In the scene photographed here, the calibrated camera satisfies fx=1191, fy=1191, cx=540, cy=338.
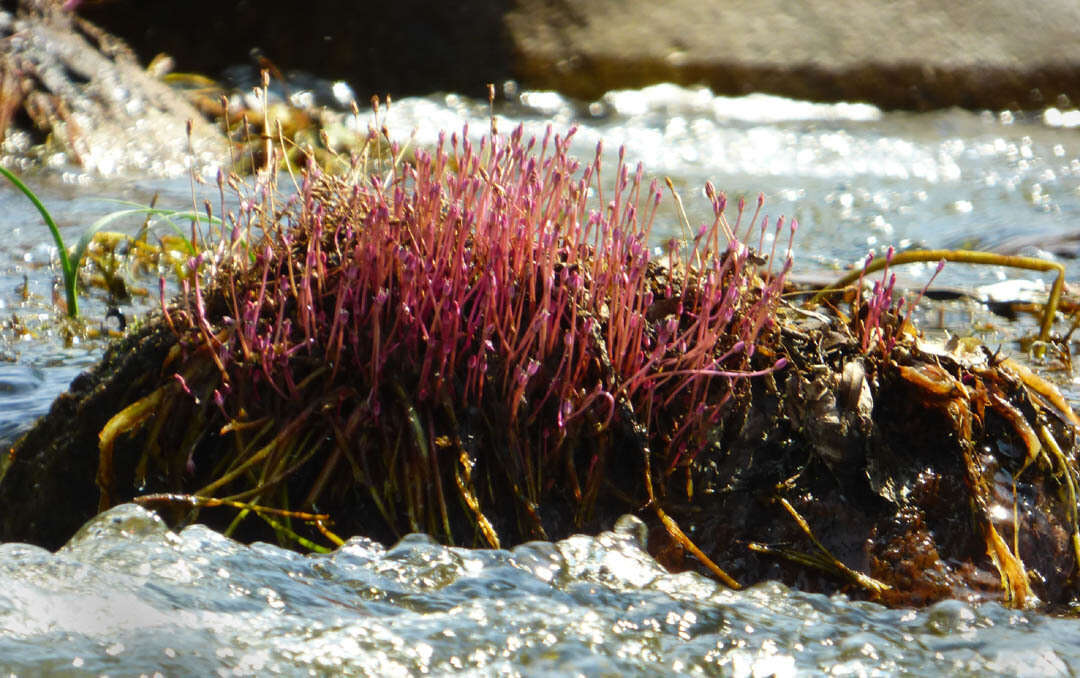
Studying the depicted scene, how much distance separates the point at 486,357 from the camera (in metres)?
3.30

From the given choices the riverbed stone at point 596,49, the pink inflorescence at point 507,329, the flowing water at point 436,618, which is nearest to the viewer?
the flowing water at point 436,618

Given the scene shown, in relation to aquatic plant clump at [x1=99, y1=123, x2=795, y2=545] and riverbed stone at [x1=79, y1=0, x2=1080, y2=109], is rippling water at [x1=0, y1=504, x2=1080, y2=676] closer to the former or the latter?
aquatic plant clump at [x1=99, y1=123, x2=795, y2=545]

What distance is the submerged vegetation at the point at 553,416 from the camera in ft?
10.8

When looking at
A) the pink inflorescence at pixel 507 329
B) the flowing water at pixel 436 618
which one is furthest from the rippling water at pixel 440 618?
the pink inflorescence at pixel 507 329

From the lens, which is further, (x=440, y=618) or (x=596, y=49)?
(x=596, y=49)

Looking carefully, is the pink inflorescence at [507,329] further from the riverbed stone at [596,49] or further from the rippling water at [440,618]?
the riverbed stone at [596,49]

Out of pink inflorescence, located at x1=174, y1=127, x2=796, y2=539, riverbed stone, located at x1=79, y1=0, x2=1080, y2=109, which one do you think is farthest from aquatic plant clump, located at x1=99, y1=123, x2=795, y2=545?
riverbed stone, located at x1=79, y1=0, x2=1080, y2=109

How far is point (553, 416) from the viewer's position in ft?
11.0

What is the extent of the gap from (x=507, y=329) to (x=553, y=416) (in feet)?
0.91

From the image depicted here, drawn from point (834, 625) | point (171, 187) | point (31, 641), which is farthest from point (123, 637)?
point (171, 187)

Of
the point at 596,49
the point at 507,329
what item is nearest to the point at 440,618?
the point at 507,329

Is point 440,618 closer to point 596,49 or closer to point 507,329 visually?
point 507,329

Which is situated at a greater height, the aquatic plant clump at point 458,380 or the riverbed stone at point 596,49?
the riverbed stone at point 596,49

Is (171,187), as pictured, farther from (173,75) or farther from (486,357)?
(486,357)
